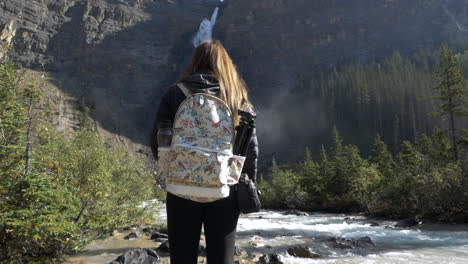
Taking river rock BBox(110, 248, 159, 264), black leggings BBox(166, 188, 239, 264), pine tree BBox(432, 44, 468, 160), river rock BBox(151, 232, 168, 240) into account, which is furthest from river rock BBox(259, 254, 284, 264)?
pine tree BBox(432, 44, 468, 160)

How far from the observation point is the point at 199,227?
7.70 ft

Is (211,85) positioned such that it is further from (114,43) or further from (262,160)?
(114,43)

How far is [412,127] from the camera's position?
3054 inches

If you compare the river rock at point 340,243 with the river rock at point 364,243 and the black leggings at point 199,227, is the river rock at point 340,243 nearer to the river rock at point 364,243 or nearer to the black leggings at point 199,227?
the river rock at point 364,243

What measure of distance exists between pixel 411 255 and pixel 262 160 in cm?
8261

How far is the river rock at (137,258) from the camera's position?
1033cm

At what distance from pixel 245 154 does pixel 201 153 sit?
1.21 feet

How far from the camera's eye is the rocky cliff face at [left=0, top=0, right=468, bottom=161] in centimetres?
10919

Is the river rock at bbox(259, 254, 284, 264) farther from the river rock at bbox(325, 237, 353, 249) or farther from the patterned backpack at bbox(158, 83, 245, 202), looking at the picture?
the patterned backpack at bbox(158, 83, 245, 202)

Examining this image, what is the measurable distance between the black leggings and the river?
33.0 ft

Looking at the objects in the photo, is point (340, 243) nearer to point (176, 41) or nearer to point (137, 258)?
point (137, 258)

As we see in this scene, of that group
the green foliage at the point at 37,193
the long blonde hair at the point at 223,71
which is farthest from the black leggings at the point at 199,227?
the green foliage at the point at 37,193

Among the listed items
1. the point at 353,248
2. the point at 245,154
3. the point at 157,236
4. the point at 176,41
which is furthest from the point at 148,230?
the point at 176,41

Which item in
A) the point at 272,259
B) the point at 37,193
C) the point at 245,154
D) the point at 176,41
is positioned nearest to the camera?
the point at 245,154
